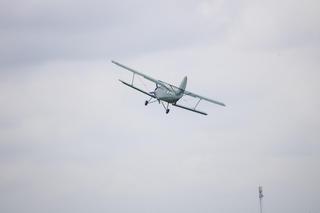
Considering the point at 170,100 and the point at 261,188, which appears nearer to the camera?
the point at 170,100

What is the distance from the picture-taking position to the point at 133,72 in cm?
10706

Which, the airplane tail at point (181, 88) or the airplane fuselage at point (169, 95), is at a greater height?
Answer: the airplane tail at point (181, 88)

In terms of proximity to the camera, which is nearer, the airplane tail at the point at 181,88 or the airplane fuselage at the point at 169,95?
the airplane fuselage at the point at 169,95

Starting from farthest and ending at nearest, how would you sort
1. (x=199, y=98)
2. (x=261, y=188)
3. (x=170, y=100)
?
1. (x=261, y=188)
2. (x=199, y=98)
3. (x=170, y=100)

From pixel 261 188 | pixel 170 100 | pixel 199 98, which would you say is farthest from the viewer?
pixel 261 188

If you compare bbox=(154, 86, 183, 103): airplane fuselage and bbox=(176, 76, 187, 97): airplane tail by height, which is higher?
bbox=(176, 76, 187, 97): airplane tail

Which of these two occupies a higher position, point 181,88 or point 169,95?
point 181,88

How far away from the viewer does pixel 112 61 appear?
344 feet

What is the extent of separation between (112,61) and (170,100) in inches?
452

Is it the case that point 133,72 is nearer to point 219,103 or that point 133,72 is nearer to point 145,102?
point 145,102

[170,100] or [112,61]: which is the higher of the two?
[112,61]

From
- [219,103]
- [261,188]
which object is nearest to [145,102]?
[219,103]

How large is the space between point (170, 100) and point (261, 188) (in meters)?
82.1

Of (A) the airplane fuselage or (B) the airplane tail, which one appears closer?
(A) the airplane fuselage
